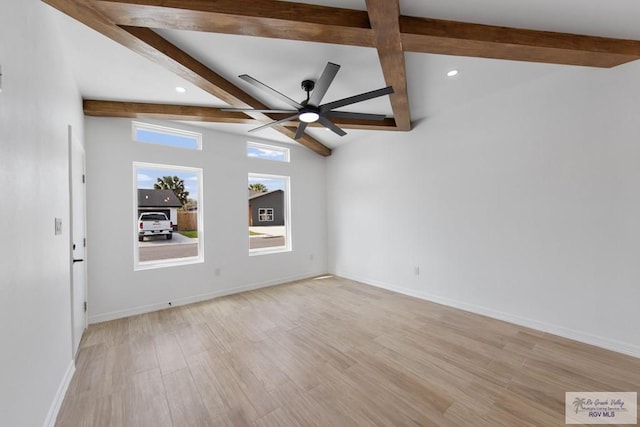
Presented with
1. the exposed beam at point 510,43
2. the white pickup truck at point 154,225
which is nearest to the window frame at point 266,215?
the white pickup truck at point 154,225

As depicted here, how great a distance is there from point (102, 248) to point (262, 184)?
2.61 m

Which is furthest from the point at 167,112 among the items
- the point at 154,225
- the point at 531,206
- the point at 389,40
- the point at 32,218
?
the point at 531,206

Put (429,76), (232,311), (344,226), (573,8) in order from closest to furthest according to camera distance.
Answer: (573,8), (429,76), (232,311), (344,226)

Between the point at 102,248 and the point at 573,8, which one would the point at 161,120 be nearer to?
the point at 102,248

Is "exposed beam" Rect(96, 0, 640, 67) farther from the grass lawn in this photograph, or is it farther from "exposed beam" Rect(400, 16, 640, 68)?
the grass lawn

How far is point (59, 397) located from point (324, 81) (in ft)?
10.3

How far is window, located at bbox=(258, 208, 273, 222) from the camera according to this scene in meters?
4.95

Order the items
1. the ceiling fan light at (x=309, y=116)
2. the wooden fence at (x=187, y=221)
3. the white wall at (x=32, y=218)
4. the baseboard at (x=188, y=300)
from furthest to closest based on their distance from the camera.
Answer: the wooden fence at (x=187, y=221) < the baseboard at (x=188, y=300) < the ceiling fan light at (x=309, y=116) < the white wall at (x=32, y=218)

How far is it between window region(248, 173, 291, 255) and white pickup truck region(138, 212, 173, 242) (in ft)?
4.37

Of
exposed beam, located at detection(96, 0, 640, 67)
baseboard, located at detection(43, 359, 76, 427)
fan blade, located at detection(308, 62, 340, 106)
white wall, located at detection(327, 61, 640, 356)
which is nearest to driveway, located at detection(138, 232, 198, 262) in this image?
baseboard, located at detection(43, 359, 76, 427)

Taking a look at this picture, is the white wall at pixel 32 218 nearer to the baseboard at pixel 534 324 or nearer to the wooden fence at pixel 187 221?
the wooden fence at pixel 187 221

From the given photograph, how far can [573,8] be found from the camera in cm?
180

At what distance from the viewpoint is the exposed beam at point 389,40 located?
1.58 m

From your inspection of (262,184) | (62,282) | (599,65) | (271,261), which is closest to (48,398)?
(62,282)
